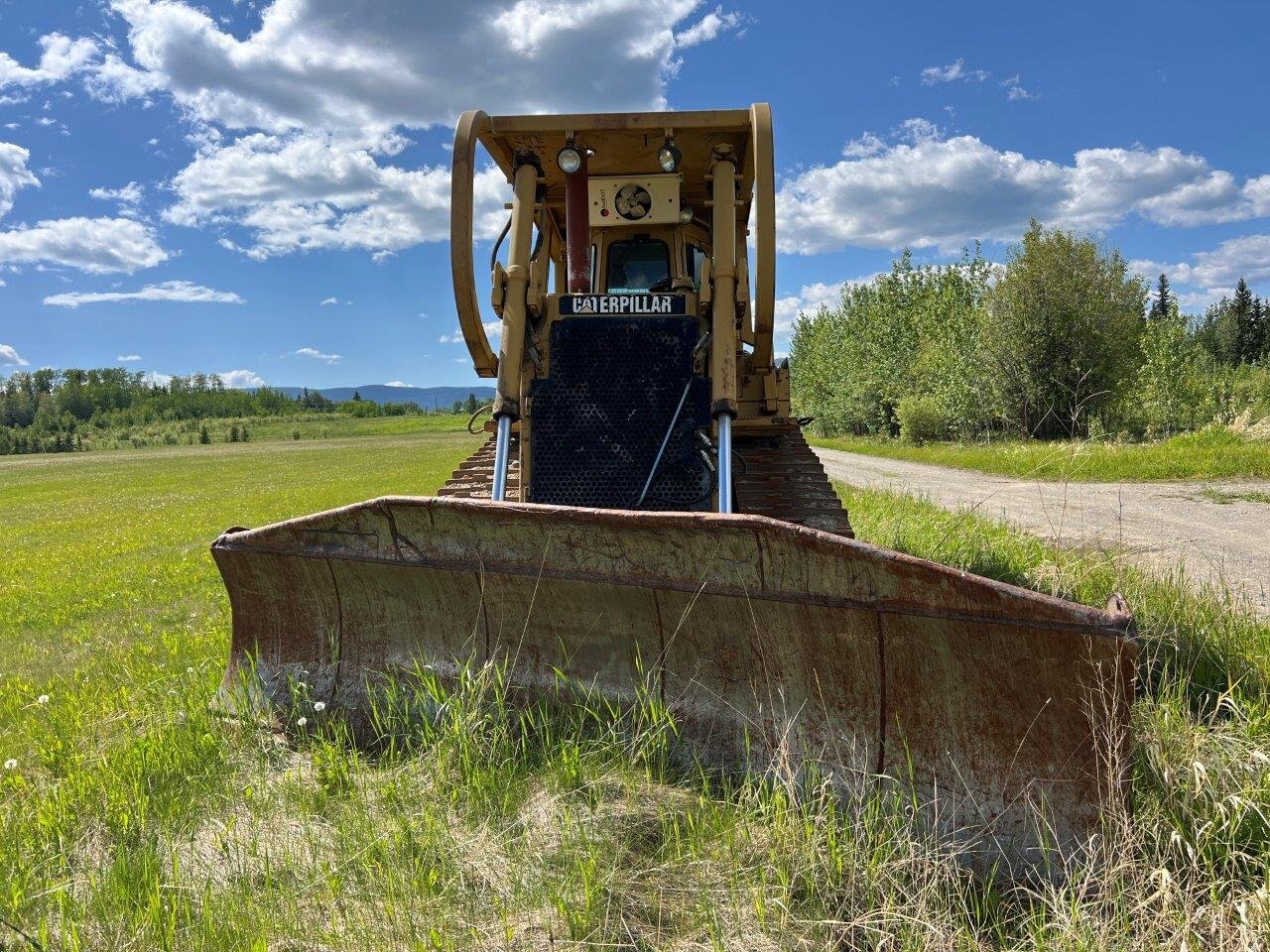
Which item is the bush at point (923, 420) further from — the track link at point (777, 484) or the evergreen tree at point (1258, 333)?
the evergreen tree at point (1258, 333)

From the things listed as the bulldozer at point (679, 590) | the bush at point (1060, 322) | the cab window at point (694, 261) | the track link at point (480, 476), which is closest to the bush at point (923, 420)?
the bush at point (1060, 322)

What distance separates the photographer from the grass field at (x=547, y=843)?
7.25ft

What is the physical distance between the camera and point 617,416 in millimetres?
4988

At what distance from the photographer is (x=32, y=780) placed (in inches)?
135

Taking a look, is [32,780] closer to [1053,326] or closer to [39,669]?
[39,669]

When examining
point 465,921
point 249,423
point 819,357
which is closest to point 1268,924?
point 465,921

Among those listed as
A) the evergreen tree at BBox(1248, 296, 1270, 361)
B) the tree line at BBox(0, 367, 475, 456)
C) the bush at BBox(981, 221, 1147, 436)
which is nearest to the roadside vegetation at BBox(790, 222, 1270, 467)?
the bush at BBox(981, 221, 1147, 436)

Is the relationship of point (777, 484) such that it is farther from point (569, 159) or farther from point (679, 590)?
point (679, 590)

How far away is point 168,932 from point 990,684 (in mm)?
2353

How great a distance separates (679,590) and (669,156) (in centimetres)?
348

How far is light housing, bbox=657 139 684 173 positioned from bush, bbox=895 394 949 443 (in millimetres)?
26838

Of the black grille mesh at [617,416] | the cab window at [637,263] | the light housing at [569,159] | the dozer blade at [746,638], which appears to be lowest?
the dozer blade at [746,638]

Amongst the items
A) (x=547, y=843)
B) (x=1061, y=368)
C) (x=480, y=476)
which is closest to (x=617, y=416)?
(x=480, y=476)

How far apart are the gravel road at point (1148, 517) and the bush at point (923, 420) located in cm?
1453
